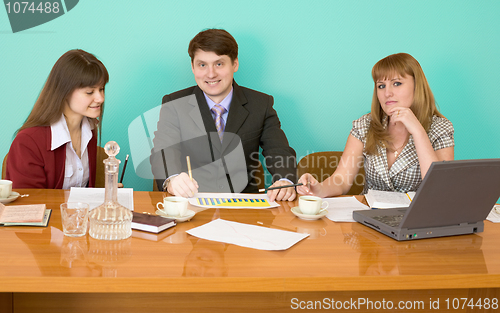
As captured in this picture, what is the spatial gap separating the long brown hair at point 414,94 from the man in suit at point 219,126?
17.6 inches

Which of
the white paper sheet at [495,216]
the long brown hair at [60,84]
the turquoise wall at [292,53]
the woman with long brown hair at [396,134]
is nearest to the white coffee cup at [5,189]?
the long brown hair at [60,84]

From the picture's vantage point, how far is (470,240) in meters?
1.18

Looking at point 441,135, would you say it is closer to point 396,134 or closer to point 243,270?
point 396,134

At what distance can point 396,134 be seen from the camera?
2.15m

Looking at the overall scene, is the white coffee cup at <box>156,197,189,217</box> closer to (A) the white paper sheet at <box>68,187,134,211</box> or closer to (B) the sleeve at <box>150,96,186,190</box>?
(A) the white paper sheet at <box>68,187,134,211</box>

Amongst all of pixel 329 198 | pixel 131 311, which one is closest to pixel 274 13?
pixel 329 198

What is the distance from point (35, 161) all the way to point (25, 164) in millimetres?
45

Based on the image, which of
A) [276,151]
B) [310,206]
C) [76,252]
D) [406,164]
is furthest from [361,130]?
Answer: [76,252]

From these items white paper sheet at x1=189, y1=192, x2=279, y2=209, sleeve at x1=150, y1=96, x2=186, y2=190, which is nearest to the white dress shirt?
sleeve at x1=150, y1=96, x2=186, y2=190

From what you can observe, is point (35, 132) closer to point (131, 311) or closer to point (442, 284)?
point (131, 311)

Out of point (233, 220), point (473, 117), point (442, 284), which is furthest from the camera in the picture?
point (473, 117)

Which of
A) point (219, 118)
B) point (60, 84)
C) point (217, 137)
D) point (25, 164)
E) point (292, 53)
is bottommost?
point (25, 164)

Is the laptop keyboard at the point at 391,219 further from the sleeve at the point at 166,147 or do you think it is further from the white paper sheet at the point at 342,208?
the sleeve at the point at 166,147

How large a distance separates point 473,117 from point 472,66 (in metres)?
0.36
